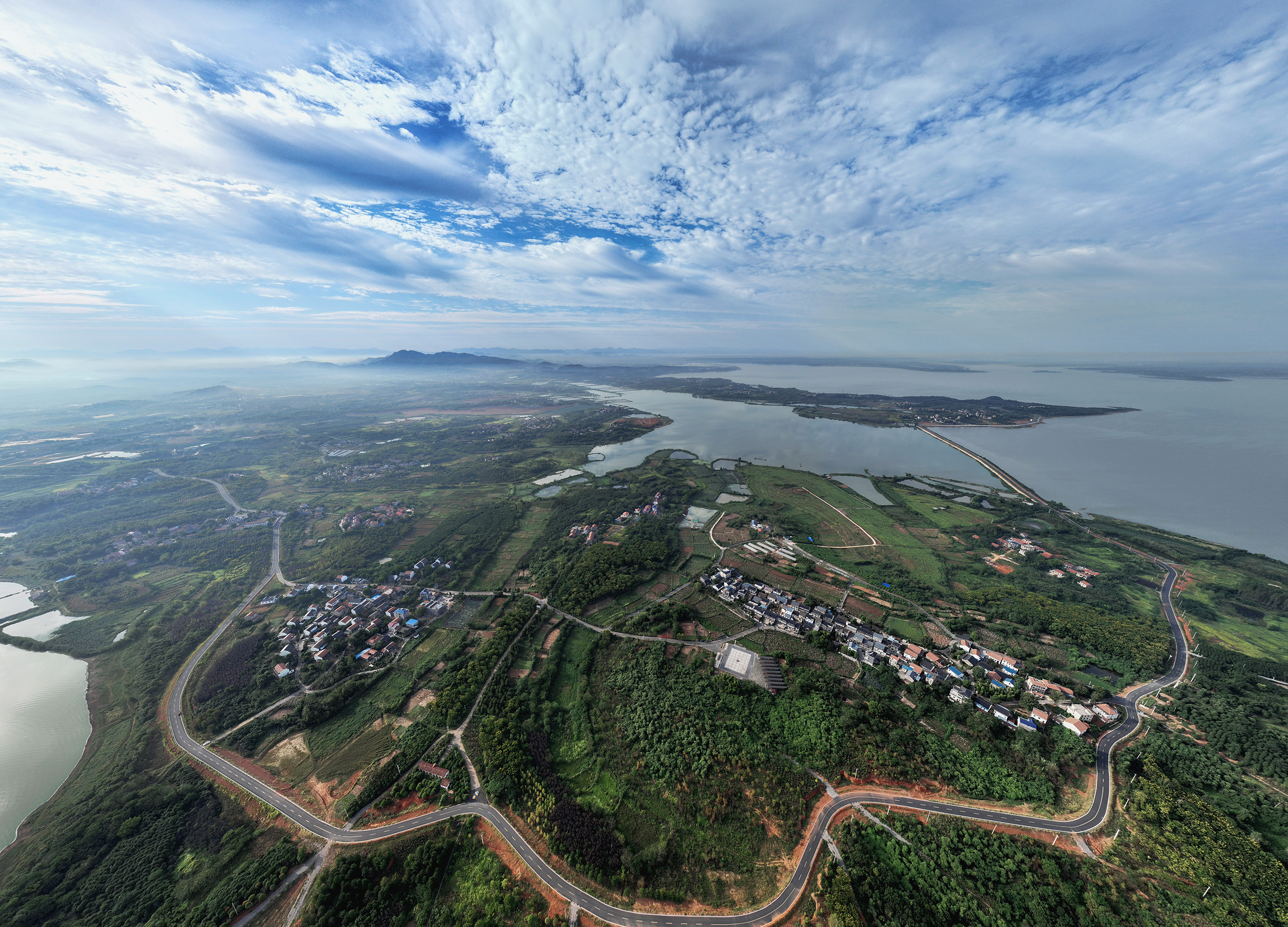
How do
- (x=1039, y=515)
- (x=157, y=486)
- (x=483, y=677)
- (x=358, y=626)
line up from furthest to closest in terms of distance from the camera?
(x=157, y=486), (x=1039, y=515), (x=358, y=626), (x=483, y=677)

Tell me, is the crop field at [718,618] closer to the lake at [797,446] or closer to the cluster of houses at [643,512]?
the cluster of houses at [643,512]

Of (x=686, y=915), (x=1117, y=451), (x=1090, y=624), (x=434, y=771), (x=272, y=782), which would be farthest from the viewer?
(x=1117, y=451)

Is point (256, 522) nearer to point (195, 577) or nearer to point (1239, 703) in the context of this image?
point (195, 577)

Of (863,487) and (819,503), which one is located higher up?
(863,487)

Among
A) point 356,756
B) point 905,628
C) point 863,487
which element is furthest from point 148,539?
point 863,487

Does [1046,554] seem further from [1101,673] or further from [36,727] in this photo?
[36,727]

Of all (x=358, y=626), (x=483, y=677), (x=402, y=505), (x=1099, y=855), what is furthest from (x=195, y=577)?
(x=1099, y=855)
